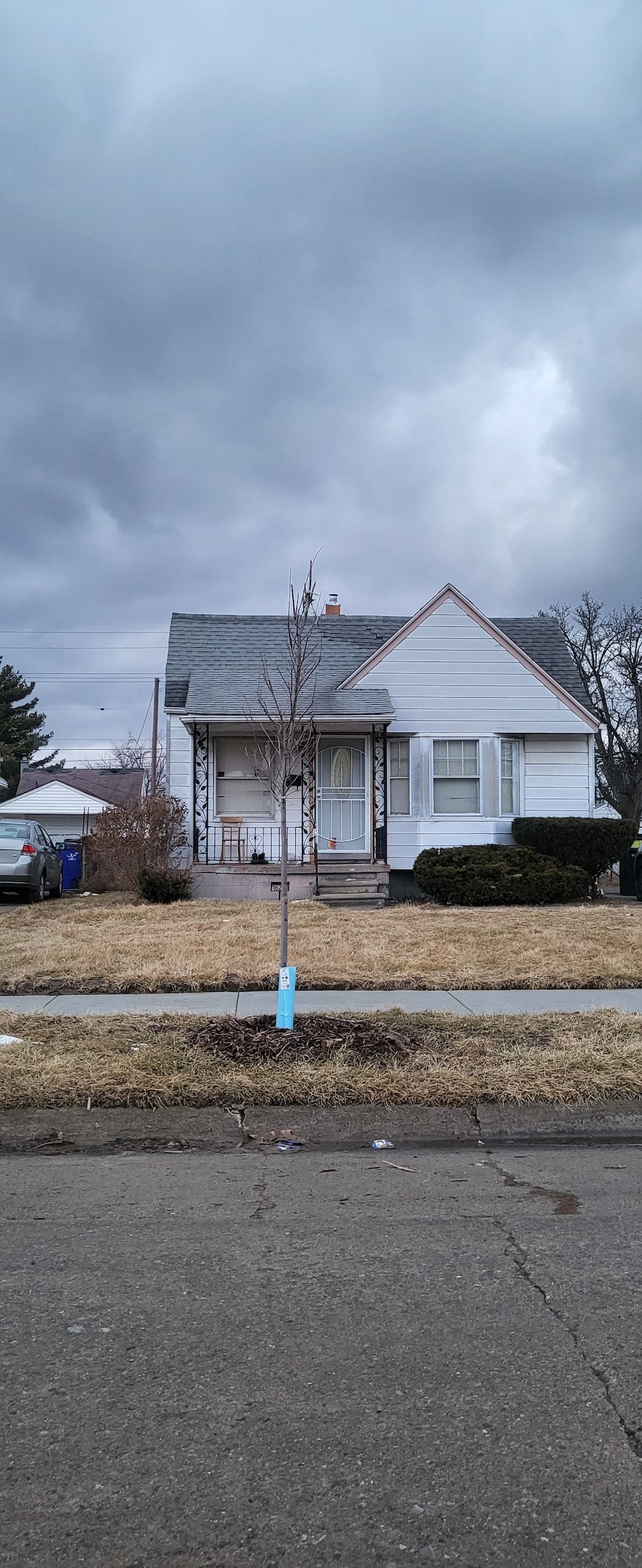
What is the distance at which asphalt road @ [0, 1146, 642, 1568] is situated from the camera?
244 cm

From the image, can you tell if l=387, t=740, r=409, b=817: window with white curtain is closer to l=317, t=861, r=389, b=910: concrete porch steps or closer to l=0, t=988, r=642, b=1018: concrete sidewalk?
l=317, t=861, r=389, b=910: concrete porch steps

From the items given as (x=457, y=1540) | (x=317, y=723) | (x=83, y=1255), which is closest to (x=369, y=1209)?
(x=83, y=1255)

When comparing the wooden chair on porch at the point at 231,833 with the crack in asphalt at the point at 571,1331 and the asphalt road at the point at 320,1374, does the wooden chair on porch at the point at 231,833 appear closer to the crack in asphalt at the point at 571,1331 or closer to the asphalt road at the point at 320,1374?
the asphalt road at the point at 320,1374

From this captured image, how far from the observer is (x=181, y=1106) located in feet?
19.3

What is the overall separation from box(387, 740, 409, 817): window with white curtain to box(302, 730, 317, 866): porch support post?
1.45 metres

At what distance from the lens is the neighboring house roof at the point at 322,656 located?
19531 millimetres

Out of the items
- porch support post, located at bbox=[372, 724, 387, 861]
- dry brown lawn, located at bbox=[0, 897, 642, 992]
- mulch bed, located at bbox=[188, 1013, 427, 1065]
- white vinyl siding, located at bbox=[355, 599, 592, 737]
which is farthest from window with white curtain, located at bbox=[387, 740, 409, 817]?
mulch bed, located at bbox=[188, 1013, 427, 1065]

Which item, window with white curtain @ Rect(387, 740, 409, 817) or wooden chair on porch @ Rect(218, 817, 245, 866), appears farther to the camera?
window with white curtain @ Rect(387, 740, 409, 817)

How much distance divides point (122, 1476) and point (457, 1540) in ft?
2.67

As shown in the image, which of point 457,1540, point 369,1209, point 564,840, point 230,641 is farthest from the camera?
point 230,641

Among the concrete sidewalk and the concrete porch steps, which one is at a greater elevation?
the concrete porch steps

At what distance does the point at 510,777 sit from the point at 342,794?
3.29m

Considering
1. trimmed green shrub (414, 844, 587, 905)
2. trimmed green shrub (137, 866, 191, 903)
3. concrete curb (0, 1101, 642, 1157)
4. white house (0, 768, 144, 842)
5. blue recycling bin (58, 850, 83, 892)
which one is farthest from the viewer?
white house (0, 768, 144, 842)

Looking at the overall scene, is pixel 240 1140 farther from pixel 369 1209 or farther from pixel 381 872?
pixel 381 872
